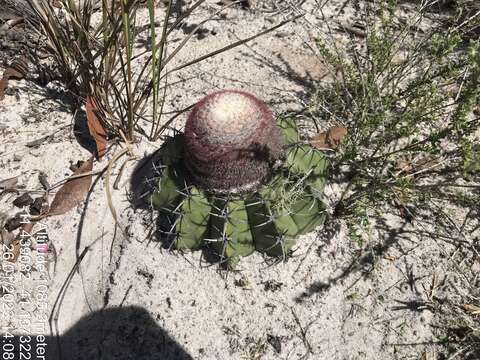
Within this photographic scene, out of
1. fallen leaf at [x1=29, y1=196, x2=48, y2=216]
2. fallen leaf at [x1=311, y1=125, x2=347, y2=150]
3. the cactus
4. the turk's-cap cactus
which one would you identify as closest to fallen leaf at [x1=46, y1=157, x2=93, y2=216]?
fallen leaf at [x1=29, y1=196, x2=48, y2=216]

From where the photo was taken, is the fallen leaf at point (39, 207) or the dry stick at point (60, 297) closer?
the dry stick at point (60, 297)

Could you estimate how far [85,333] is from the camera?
2.32m

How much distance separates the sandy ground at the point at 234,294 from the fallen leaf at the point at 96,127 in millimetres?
248

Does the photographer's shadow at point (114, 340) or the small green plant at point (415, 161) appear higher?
the small green plant at point (415, 161)

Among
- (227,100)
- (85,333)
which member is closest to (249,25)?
(227,100)

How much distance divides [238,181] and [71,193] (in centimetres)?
127

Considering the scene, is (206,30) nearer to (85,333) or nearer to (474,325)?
(85,333)

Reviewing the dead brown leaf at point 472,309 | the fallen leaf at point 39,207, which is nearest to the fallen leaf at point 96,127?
the fallen leaf at point 39,207

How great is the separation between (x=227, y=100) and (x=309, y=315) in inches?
47.9

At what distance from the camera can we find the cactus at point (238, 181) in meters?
1.92

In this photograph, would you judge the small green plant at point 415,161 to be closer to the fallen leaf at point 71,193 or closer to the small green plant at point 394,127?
the small green plant at point 394,127

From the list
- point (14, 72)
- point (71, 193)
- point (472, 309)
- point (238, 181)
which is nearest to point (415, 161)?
point (472, 309)

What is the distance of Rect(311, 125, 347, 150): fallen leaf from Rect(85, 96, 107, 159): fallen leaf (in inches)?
53.8

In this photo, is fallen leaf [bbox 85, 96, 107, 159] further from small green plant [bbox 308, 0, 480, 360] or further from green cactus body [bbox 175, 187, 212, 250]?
small green plant [bbox 308, 0, 480, 360]
